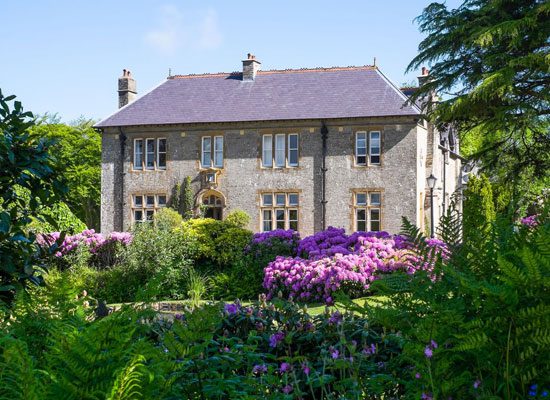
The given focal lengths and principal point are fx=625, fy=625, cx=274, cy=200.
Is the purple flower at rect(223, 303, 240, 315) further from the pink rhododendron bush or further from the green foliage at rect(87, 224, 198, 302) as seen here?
the green foliage at rect(87, 224, 198, 302)

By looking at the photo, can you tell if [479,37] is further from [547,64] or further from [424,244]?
[424,244]

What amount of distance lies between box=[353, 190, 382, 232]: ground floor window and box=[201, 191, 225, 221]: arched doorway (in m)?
6.10

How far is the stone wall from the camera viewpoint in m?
26.7

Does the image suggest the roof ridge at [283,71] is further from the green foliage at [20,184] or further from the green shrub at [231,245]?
the green foliage at [20,184]

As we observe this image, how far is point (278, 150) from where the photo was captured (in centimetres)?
2806

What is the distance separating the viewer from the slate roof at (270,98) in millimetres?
27312

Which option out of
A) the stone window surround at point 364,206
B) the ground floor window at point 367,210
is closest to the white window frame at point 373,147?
the stone window surround at point 364,206

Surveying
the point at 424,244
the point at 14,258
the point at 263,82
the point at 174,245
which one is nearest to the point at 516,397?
the point at 424,244

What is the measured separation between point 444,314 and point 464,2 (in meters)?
17.5

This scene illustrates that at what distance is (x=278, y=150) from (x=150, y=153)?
624 centimetres

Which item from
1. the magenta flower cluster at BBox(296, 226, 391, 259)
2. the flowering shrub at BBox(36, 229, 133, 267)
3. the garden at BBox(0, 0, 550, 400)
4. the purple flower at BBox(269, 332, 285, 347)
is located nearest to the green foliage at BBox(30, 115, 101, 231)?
the flowering shrub at BBox(36, 229, 133, 267)

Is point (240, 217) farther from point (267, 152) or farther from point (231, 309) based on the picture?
point (231, 309)

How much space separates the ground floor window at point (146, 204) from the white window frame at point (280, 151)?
224 inches

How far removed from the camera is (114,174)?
30047mm
